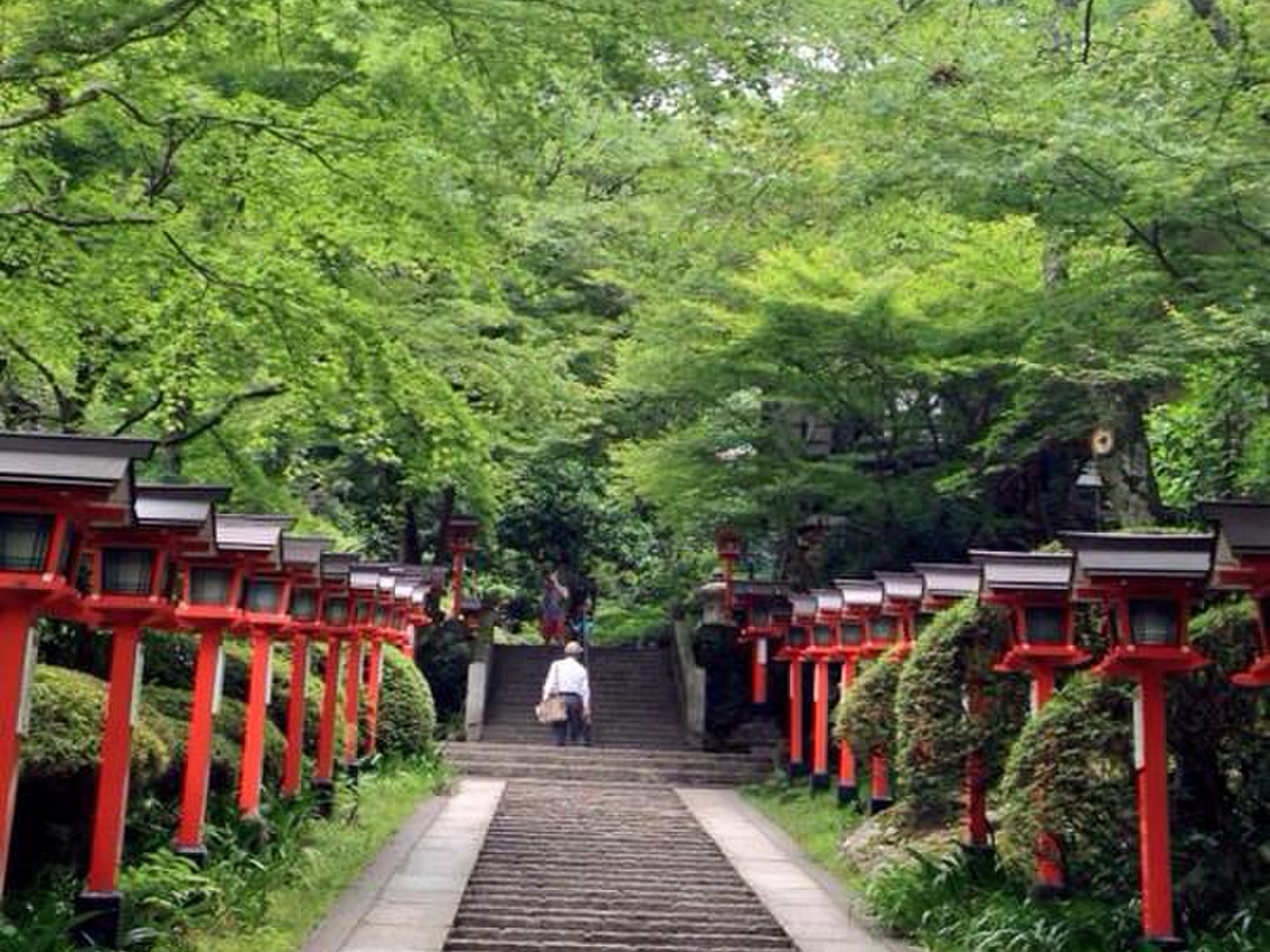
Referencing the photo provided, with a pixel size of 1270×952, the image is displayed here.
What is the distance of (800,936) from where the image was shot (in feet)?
34.5

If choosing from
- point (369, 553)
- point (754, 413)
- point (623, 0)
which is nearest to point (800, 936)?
point (623, 0)

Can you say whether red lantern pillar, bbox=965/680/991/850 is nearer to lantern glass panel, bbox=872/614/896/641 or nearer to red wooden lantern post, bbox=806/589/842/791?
lantern glass panel, bbox=872/614/896/641

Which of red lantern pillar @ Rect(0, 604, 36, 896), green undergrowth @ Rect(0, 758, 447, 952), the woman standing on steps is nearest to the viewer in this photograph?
red lantern pillar @ Rect(0, 604, 36, 896)

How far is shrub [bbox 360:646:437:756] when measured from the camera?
20.1 metres

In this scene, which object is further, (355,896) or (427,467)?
(427,467)

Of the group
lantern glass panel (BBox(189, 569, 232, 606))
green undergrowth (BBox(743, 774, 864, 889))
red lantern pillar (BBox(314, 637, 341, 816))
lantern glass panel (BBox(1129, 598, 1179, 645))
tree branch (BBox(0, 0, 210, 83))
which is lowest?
green undergrowth (BBox(743, 774, 864, 889))

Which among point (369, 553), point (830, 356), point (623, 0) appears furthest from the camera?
point (369, 553)

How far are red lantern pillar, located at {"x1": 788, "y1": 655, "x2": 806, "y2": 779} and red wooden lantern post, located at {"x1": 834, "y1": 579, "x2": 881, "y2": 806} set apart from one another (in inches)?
100

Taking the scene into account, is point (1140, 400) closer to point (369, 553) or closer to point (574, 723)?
point (574, 723)

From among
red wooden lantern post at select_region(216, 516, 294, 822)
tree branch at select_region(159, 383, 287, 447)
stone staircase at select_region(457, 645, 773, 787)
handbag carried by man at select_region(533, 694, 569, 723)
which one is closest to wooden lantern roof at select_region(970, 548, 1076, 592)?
red wooden lantern post at select_region(216, 516, 294, 822)

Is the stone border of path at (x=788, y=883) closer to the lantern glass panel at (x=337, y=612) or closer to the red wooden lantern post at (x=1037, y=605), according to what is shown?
the red wooden lantern post at (x=1037, y=605)

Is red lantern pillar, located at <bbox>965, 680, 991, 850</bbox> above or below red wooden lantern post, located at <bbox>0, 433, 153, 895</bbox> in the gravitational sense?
below

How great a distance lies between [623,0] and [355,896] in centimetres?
750

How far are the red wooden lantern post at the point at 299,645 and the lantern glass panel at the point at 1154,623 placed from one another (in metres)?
7.20
